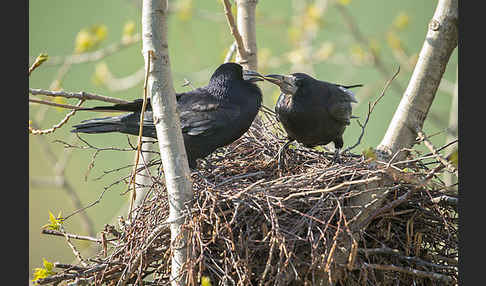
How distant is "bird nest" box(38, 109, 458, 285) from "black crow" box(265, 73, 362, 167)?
0.79 m

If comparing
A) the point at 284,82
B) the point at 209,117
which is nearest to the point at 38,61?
the point at 209,117

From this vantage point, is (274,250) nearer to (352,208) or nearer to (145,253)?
(352,208)

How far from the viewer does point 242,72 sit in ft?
14.4

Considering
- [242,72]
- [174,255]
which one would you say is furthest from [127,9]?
[174,255]

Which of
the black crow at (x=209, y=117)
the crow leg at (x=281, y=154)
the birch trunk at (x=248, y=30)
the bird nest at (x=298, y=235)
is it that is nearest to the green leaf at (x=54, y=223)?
the bird nest at (x=298, y=235)

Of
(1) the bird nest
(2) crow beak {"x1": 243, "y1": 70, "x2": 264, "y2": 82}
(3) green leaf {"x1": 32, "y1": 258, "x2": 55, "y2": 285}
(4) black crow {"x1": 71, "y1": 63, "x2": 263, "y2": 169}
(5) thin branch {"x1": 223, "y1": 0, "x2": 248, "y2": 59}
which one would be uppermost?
(5) thin branch {"x1": 223, "y1": 0, "x2": 248, "y2": 59}

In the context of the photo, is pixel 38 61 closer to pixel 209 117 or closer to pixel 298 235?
pixel 209 117

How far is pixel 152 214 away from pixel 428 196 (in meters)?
1.74

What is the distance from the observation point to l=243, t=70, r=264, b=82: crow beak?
4383 mm

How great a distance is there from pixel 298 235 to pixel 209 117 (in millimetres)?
1270

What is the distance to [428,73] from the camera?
2.95 m

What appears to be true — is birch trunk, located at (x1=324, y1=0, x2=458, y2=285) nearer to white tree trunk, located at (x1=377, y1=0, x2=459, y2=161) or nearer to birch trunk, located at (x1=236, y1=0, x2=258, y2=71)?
white tree trunk, located at (x1=377, y1=0, x2=459, y2=161)

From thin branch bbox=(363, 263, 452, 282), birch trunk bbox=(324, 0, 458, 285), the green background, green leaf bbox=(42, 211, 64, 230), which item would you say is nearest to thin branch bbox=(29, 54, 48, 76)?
green leaf bbox=(42, 211, 64, 230)

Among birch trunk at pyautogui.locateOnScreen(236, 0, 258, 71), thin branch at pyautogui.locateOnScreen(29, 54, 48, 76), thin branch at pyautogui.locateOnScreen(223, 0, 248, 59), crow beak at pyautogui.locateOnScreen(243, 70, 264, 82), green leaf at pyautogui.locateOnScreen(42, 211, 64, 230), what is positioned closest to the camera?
thin branch at pyautogui.locateOnScreen(29, 54, 48, 76)
